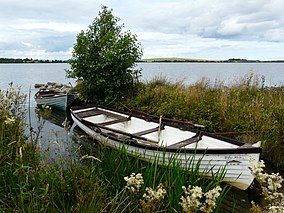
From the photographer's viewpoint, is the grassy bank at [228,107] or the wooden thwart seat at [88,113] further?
the wooden thwart seat at [88,113]

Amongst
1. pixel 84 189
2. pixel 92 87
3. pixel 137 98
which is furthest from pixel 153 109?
pixel 84 189

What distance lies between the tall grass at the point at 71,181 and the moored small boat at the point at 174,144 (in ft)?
0.82

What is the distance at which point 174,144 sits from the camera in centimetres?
584

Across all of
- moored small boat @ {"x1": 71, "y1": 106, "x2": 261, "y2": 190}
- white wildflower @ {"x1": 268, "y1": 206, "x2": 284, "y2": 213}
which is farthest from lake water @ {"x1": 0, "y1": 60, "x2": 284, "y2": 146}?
white wildflower @ {"x1": 268, "y1": 206, "x2": 284, "y2": 213}

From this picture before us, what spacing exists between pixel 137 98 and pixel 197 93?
2714 mm

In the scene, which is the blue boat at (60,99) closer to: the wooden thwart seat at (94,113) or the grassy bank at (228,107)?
the grassy bank at (228,107)

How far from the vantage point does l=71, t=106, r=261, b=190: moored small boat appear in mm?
4906

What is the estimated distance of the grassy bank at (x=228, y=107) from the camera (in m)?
6.68

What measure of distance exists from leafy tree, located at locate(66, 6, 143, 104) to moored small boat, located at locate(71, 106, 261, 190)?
2.35 m

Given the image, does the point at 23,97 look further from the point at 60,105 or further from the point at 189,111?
the point at 60,105

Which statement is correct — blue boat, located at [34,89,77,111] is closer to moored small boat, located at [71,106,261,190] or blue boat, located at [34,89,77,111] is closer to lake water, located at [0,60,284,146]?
lake water, located at [0,60,284,146]

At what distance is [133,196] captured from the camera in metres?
2.78

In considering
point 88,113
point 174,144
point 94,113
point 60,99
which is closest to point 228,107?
point 174,144

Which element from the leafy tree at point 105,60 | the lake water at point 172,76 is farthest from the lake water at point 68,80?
the leafy tree at point 105,60
